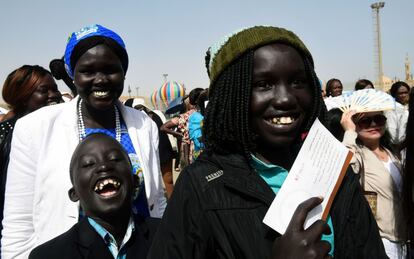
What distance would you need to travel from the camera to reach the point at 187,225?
1194 mm

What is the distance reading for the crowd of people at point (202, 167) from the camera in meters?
1.21

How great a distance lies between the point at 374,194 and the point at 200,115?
11.6 feet

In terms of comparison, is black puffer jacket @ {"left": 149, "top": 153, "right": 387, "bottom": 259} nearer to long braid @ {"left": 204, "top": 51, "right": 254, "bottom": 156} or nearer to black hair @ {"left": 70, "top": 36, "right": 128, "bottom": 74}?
long braid @ {"left": 204, "top": 51, "right": 254, "bottom": 156}

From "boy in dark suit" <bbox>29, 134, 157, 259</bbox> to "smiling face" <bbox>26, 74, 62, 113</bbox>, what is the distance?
1.59 meters

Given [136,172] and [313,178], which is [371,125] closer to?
[136,172]

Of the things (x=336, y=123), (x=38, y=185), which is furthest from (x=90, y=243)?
(x=336, y=123)

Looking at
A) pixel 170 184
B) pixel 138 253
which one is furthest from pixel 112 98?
pixel 170 184

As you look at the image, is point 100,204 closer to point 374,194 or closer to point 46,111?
point 46,111

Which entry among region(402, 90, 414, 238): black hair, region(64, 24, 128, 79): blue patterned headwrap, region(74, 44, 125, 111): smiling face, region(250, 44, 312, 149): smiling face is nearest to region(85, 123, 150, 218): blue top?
region(74, 44, 125, 111): smiling face

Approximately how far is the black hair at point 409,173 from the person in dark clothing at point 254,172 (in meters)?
1.47

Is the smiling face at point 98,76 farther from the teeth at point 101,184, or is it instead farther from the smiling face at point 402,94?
the smiling face at point 402,94

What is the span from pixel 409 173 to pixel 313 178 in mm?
1715

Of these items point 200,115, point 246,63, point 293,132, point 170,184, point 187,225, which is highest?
point 246,63

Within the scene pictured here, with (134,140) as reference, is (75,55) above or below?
above
